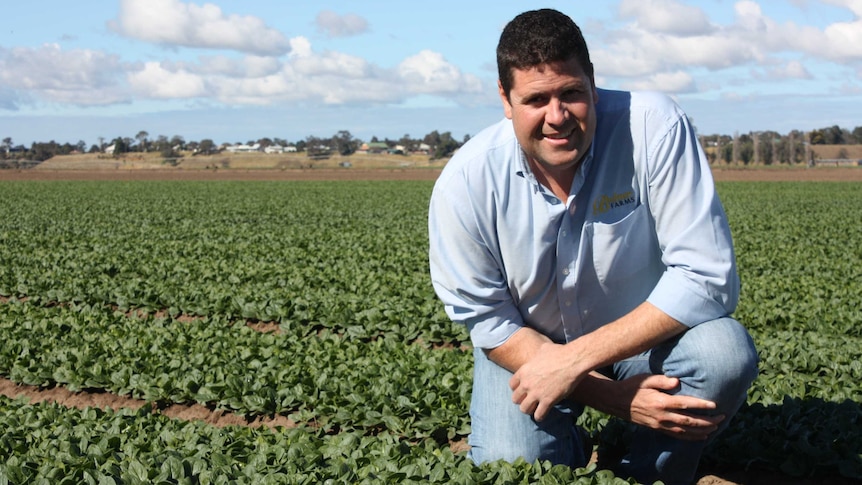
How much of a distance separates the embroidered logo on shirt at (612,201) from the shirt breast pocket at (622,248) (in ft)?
0.16

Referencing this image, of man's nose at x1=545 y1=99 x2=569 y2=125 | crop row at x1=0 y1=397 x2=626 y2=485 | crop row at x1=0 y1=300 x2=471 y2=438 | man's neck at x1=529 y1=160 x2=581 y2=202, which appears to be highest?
man's nose at x1=545 y1=99 x2=569 y2=125

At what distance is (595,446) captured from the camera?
4715mm

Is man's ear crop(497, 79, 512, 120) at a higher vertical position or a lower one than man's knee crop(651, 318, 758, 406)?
higher

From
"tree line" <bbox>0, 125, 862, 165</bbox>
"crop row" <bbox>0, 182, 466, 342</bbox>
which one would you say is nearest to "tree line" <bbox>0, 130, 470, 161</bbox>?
"tree line" <bbox>0, 125, 862, 165</bbox>

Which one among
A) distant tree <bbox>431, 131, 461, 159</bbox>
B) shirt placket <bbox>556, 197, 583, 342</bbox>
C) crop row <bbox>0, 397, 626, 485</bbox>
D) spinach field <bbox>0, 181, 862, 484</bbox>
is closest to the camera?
shirt placket <bbox>556, 197, 583, 342</bbox>

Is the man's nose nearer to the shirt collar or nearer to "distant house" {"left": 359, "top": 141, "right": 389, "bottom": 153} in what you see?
the shirt collar

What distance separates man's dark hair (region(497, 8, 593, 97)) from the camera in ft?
10.1

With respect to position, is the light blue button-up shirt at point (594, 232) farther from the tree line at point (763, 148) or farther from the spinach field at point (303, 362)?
the tree line at point (763, 148)

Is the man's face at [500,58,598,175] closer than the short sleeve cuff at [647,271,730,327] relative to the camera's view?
Yes

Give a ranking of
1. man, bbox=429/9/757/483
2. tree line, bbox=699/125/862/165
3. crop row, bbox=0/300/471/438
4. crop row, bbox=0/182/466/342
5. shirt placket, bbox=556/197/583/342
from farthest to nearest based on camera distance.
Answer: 1. tree line, bbox=699/125/862/165
2. crop row, bbox=0/182/466/342
3. crop row, bbox=0/300/471/438
4. shirt placket, bbox=556/197/583/342
5. man, bbox=429/9/757/483

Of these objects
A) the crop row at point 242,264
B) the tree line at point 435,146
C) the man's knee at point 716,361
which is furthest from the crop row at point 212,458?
the tree line at point 435,146

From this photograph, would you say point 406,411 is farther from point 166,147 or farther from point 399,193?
point 166,147

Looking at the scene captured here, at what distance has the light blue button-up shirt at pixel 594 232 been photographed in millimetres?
3305

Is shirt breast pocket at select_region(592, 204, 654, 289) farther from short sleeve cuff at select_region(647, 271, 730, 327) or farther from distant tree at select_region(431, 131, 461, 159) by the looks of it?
distant tree at select_region(431, 131, 461, 159)
